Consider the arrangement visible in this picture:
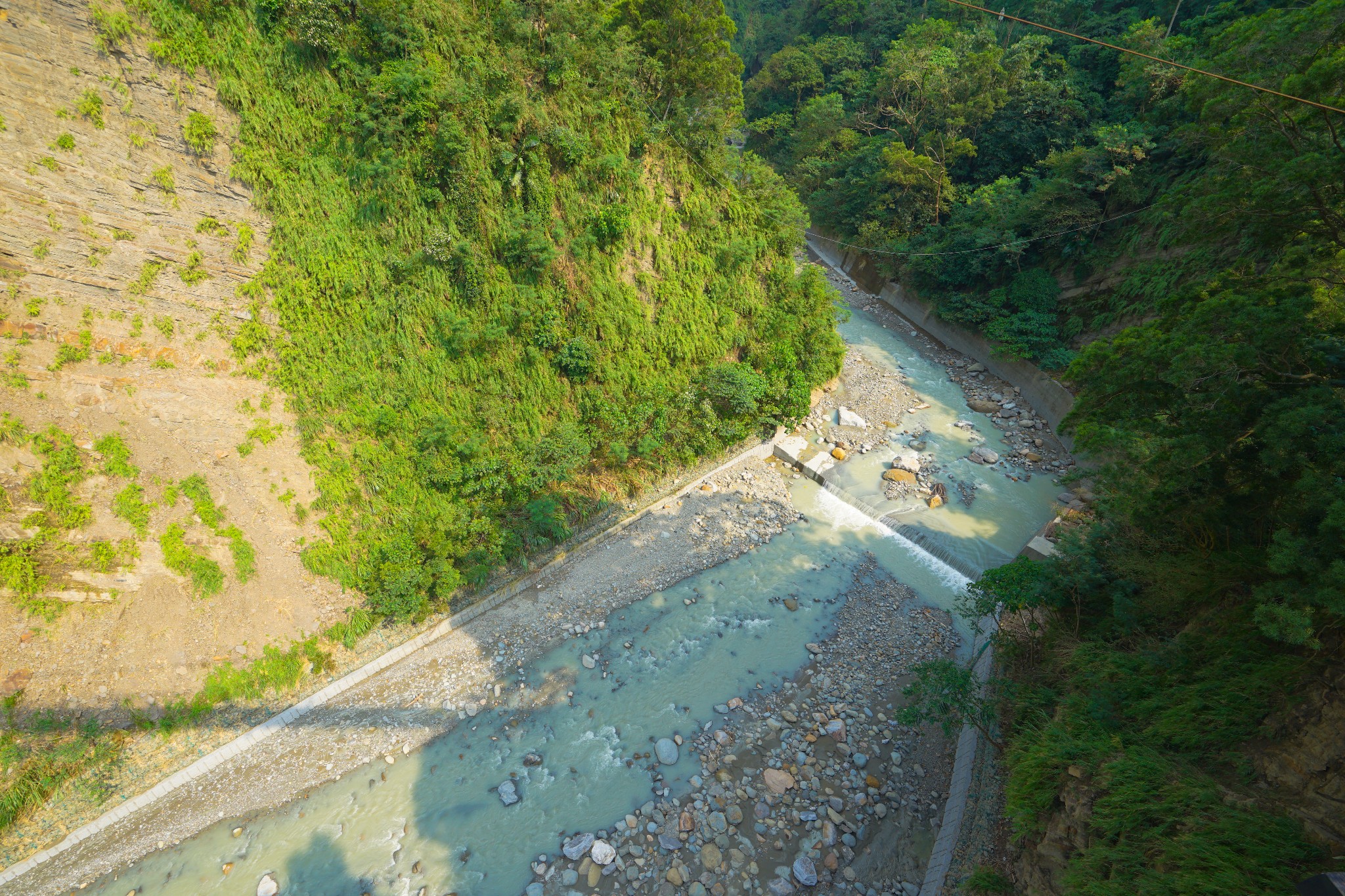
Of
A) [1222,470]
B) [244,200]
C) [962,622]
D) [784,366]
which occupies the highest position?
[244,200]

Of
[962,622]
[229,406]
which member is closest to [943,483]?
[962,622]

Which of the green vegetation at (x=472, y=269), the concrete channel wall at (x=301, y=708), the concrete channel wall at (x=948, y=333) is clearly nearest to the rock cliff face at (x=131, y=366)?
the green vegetation at (x=472, y=269)

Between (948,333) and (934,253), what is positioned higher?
(934,253)

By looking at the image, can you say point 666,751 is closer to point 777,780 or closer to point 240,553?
point 777,780

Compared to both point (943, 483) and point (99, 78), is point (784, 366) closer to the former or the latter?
point (943, 483)

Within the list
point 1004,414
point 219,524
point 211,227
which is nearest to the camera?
point 219,524

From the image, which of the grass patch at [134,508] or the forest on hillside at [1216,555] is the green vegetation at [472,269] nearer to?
the grass patch at [134,508]

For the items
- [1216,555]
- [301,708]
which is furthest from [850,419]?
[301,708]
